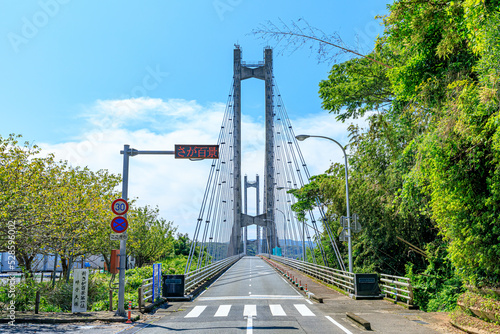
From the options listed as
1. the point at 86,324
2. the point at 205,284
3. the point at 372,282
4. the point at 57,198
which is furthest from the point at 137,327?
the point at 205,284

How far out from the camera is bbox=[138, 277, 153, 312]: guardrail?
45.6 feet

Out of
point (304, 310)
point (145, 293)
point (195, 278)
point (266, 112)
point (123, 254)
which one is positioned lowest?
point (304, 310)

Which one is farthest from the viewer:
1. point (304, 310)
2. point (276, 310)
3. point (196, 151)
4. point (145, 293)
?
point (145, 293)

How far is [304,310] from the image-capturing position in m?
14.3

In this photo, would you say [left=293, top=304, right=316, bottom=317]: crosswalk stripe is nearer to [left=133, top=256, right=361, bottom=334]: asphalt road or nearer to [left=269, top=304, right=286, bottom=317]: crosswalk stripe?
[left=133, top=256, right=361, bottom=334]: asphalt road

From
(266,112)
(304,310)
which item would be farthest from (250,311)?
(266,112)

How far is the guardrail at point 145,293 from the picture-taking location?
13.9 meters

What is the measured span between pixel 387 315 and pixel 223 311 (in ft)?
17.8

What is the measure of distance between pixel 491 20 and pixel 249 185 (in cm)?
13698

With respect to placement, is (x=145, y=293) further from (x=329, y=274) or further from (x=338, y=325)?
(x=329, y=274)

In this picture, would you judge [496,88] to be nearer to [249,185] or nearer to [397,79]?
[397,79]

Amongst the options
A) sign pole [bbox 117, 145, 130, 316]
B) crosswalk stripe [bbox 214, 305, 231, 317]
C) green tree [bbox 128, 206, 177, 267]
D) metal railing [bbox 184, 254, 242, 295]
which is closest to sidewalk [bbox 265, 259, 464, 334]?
crosswalk stripe [bbox 214, 305, 231, 317]

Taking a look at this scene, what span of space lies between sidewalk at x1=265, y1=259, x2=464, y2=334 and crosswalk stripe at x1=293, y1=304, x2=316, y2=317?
593mm

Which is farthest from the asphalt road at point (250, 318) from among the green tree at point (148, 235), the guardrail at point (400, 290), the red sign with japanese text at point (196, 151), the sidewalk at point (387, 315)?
the green tree at point (148, 235)
